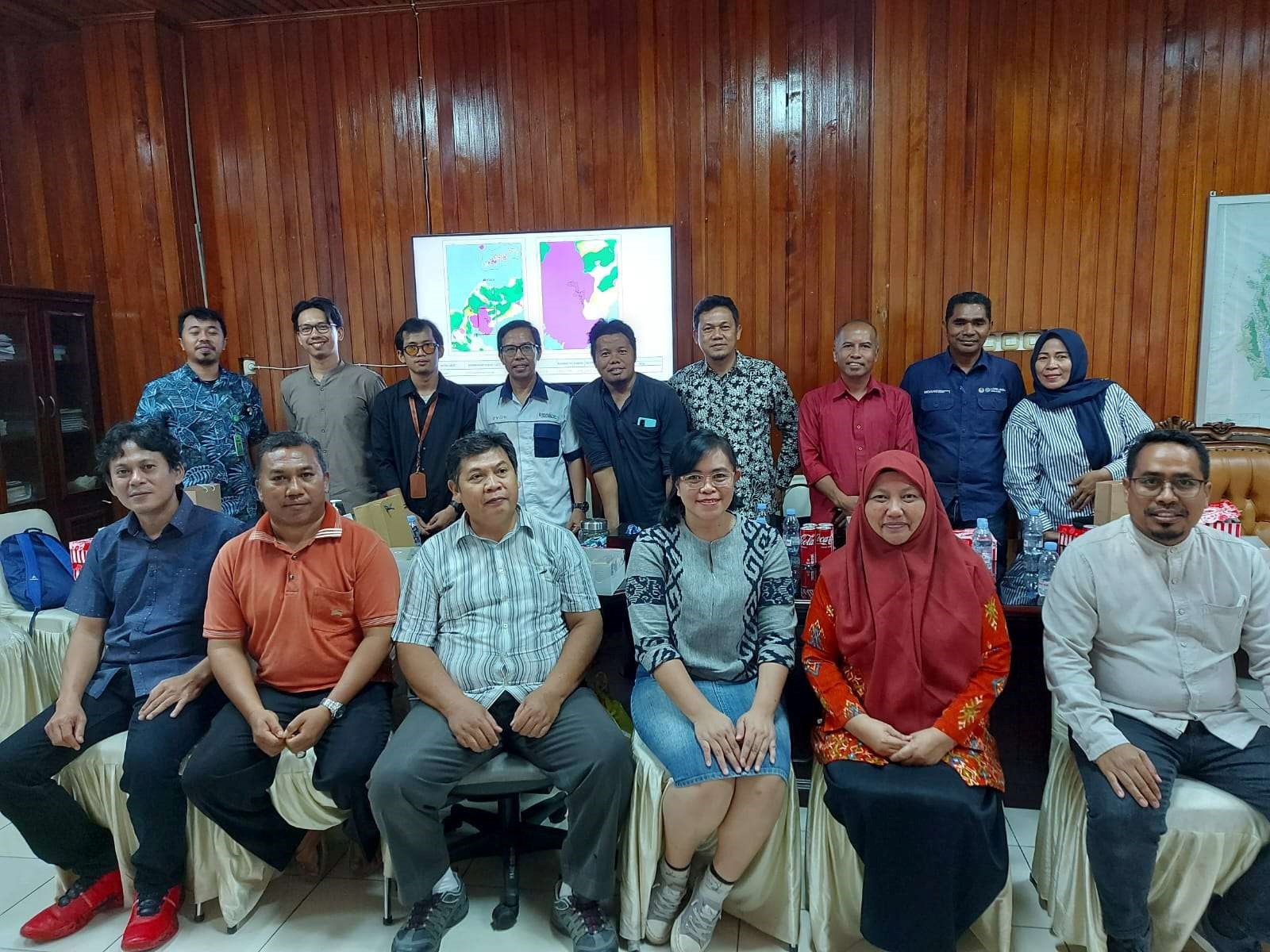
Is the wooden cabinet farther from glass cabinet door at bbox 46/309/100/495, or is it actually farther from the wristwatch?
the wristwatch

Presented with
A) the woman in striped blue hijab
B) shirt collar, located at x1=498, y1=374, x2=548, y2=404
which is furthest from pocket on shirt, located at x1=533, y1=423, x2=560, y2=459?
the woman in striped blue hijab

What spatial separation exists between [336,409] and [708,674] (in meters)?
2.15

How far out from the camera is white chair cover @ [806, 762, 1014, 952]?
176 centimetres

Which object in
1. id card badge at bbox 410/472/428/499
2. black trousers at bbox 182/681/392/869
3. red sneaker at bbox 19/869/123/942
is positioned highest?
id card badge at bbox 410/472/428/499

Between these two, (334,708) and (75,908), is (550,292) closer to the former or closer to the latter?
(334,708)

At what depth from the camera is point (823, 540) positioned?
235cm

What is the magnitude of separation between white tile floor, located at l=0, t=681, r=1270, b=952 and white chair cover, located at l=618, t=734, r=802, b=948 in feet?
0.30

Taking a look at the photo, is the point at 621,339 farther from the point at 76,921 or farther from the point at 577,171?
the point at 76,921

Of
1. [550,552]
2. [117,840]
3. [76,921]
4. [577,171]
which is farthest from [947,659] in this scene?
[577,171]

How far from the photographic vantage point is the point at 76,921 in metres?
1.98

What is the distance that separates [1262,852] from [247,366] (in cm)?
482

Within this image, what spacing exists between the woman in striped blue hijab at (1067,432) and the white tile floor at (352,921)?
0.90 meters

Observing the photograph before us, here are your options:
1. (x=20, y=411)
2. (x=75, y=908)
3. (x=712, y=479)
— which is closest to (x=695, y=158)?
(x=712, y=479)

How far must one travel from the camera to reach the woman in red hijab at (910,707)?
5.37 feet
